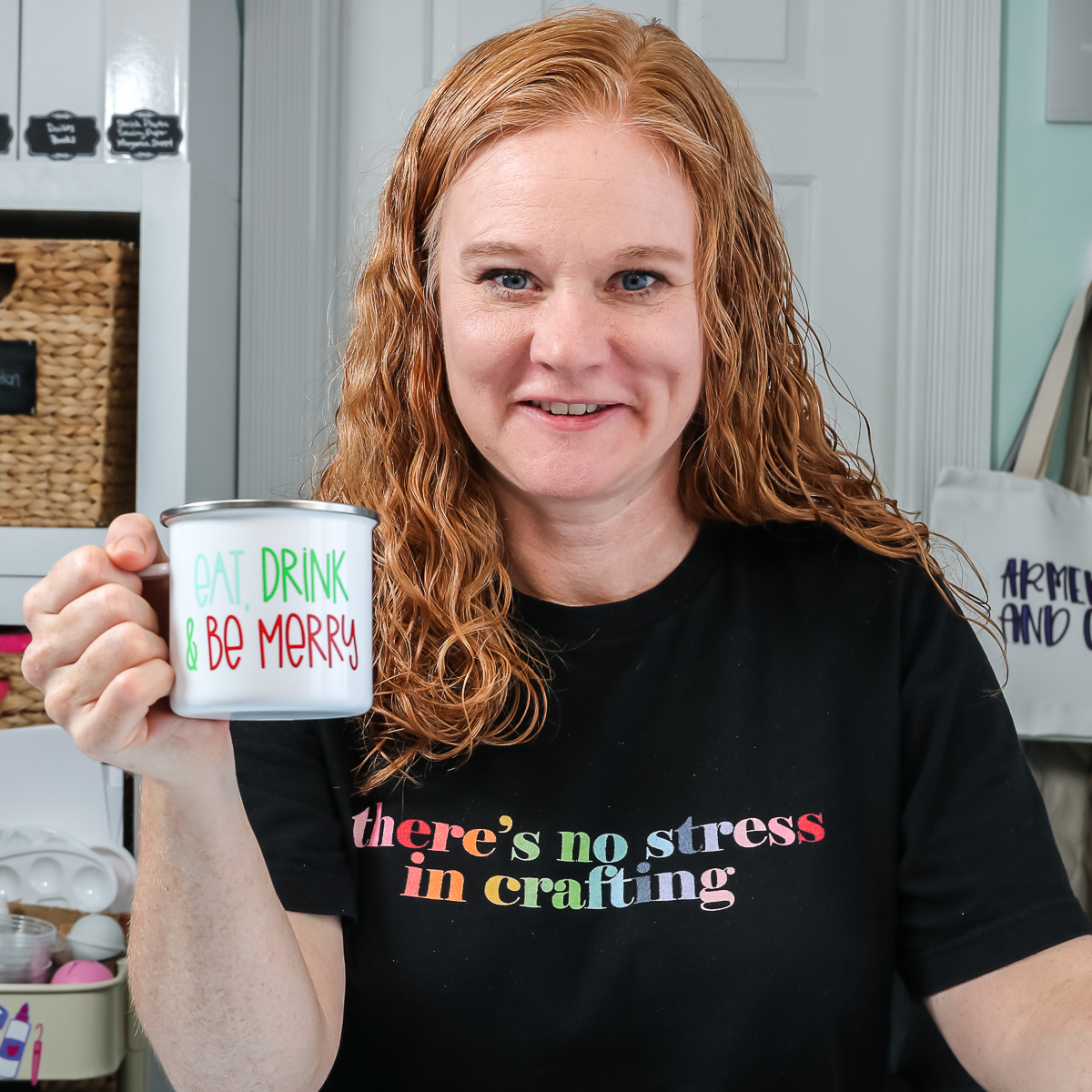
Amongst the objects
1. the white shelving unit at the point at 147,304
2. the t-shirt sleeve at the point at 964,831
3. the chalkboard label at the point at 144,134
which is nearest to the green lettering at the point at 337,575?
the t-shirt sleeve at the point at 964,831

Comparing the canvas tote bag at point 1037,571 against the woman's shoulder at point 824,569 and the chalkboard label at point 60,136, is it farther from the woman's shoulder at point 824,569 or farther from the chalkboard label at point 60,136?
the chalkboard label at point 60,136

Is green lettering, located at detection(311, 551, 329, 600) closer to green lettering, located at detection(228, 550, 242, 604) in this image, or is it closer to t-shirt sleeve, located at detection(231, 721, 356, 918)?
green lettering, located at detection(228, 550, 242, 604)

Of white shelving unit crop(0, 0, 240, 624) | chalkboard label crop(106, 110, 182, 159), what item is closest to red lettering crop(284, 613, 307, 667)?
white shelving unit crop(0, 0, 240, 624)

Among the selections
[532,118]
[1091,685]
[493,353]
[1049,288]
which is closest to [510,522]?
[493,353]

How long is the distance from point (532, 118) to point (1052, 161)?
3.98 feet

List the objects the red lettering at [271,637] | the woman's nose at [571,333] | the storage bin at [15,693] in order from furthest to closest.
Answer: the storage bin at [15,693] < the woman's nose at [571,333] < the red lettering at [271,637]

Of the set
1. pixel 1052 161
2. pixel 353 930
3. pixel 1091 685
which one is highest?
pixel 1052 161

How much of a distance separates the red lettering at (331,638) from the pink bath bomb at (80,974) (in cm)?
79

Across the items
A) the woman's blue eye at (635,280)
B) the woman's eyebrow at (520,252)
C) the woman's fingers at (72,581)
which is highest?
the woman's eyebrow at (520,252)

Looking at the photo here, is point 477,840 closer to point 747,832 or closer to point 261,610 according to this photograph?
point 747,832

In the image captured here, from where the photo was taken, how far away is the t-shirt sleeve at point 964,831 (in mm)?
841

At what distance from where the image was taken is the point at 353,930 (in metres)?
0.87

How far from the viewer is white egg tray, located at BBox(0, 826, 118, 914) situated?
117cm

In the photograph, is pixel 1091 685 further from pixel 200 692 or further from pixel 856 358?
pixel 200 692
